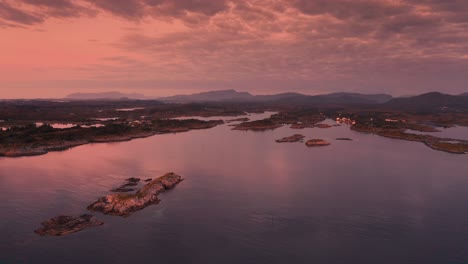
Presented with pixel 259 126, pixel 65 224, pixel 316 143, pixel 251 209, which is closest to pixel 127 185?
pixel 65 224

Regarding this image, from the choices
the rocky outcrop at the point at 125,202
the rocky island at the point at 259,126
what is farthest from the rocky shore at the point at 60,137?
the rocky outcrop at the point at 125,202

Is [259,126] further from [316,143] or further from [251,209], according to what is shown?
[251,209]

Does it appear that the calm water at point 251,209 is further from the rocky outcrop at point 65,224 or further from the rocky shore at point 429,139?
the rocky shore at point 429,139

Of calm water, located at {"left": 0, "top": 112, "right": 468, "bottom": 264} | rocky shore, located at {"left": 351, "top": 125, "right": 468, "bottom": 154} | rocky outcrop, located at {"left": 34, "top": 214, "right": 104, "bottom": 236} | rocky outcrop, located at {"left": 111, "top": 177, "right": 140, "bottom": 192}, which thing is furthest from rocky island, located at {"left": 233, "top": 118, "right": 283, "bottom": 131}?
rocky outcrop, located at {"left": 34, "top": 214, "right": 104, "bottom": 236}

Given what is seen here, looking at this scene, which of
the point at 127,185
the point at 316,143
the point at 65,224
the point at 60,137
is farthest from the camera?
the point at 316,143

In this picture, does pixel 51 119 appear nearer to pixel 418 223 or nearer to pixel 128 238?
pixel 128 238

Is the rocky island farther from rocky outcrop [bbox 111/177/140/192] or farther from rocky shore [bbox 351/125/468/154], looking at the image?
rocky outcrop [bbox 111/177/140/192]

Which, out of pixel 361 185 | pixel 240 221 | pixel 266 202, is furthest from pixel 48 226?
pixel 361 185
